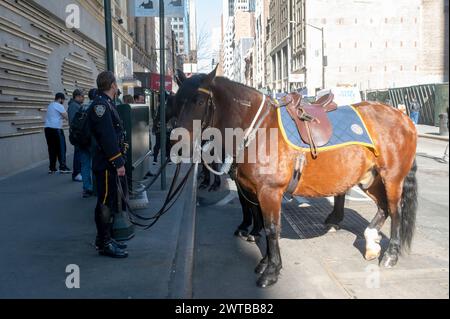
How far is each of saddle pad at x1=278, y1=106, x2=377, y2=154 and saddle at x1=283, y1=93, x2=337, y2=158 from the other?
44 millimetres

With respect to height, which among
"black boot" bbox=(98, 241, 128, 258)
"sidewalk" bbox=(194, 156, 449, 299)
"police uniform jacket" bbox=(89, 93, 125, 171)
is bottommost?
"sidewalk" bbox=(194, 156, 449, 299)

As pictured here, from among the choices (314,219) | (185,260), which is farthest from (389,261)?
(185,260)

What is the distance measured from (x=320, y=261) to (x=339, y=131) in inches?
61.0

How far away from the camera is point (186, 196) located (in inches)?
332

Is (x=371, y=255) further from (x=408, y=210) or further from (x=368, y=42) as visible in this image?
(x=368, y=42)

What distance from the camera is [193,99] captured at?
404 cm

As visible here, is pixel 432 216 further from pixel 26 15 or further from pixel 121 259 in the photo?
pixel 26 15

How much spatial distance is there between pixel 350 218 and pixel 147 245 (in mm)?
3280

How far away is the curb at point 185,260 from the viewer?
4120 mm

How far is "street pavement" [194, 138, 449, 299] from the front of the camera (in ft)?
13.6

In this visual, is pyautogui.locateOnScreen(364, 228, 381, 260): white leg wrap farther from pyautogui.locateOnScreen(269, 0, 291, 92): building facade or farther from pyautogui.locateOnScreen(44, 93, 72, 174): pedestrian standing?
pyautogui.locateOnScreen(269, 0, 291, 92): building facade

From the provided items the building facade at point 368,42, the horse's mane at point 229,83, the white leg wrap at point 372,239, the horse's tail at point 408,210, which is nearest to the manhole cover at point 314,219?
the white leg wrap at point 372,239

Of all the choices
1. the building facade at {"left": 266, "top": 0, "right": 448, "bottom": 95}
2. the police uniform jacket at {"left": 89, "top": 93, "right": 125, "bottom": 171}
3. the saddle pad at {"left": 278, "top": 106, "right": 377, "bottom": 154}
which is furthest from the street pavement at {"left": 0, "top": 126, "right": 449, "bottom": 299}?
the building facade at {"left": 266, "top": 0, "right": 448, "bottom": 95}
